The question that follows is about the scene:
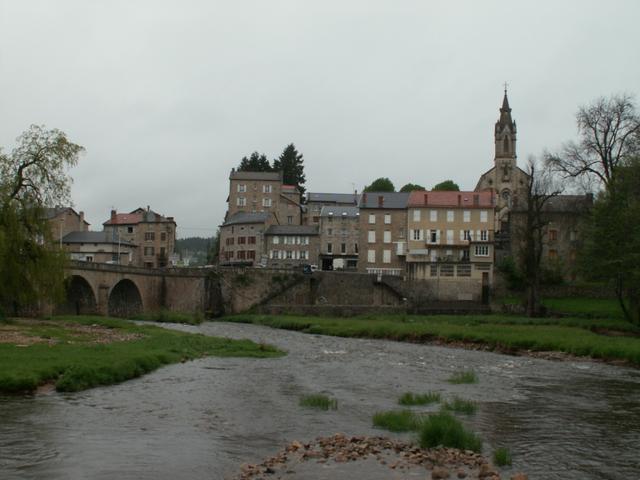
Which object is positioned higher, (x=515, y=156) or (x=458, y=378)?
(x=515, y=156)

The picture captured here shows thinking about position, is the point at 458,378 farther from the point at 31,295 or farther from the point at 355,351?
the point at 31,295

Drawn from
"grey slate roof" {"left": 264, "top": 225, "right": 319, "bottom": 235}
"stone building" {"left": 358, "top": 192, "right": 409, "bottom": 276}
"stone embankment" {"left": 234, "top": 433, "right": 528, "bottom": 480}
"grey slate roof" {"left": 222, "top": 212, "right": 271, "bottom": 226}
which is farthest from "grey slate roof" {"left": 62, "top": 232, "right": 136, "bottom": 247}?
"stone embankment" {"left": 234, "top": 433, "right": 528, "bottom": 480}

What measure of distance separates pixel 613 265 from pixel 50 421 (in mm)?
A: 41756

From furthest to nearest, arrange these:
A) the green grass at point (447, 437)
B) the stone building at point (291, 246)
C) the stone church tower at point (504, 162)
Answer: the stone church tower at point (504, 162), the stone building at point (291, 246), the green grass at point (447, 437)

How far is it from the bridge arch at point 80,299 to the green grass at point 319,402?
4810 cm

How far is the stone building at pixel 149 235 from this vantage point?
120 metres

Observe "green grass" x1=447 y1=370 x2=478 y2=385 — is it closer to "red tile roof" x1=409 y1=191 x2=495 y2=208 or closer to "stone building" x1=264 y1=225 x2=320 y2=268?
"red tile roof" x1=409 y1=191 x2=495 y2=208

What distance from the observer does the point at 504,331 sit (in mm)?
49844

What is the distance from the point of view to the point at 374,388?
84.3 feet

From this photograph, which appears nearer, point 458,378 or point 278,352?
point 458,378

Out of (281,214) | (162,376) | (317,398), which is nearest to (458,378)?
(317,398)

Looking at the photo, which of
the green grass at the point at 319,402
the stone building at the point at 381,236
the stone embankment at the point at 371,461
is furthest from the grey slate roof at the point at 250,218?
the stone embankment at the point at 371,461

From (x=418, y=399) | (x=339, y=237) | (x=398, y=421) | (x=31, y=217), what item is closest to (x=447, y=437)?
(x=398, y=421)

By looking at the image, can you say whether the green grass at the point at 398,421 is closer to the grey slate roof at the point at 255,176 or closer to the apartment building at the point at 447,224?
the apartment building at the point at 447,224
